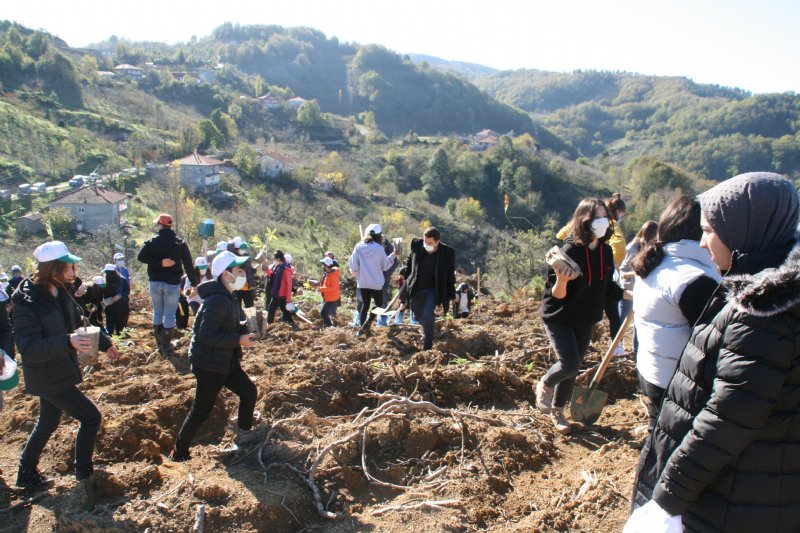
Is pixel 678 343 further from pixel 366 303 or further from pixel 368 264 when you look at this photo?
pixel 366 303

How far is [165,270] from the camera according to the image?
631cm

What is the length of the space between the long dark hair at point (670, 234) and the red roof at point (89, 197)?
46510 mm

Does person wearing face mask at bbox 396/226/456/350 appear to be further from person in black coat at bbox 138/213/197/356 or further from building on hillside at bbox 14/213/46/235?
building on hillside at bbox 14/213/46/235

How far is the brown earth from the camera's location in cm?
321

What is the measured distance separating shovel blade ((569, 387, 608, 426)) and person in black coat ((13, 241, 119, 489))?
3.41 m

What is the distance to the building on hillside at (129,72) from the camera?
3965 inches

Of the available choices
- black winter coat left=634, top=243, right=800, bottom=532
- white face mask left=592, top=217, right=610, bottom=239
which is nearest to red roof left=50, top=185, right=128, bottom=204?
white face mask left=592, top=217, right=610, bottom=239

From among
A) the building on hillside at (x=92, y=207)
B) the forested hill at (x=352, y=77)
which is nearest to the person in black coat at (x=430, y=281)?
the building on hillside at (x=92, y=207)

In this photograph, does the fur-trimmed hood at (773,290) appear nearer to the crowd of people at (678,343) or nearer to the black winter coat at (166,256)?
the crowd of people at (678,343)

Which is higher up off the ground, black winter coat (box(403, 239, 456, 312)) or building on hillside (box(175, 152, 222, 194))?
black winter coat (box(403, 239, 456, 312))

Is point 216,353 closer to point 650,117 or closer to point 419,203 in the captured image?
point 419,203

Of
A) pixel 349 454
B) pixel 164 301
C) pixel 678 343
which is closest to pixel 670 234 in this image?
pixel 678 343

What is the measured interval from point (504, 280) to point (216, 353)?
20.3m

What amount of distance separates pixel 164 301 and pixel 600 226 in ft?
16.4
